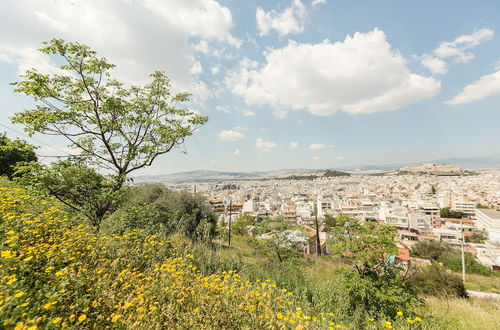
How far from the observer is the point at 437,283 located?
43.2 ft

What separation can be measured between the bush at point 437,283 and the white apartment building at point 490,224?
50.7 m

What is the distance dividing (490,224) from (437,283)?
229ft

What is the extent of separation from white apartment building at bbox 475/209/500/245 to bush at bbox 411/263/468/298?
166 feet

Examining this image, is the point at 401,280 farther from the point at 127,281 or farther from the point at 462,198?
the point at 462,198

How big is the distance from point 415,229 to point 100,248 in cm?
7363

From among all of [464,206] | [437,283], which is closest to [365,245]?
[437,283]

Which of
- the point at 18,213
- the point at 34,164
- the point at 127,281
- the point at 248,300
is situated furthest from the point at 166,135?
the point at 248,300

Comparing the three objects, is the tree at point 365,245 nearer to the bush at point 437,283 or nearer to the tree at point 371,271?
the tree at point 371,271

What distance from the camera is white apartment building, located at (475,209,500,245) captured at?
1914 inches

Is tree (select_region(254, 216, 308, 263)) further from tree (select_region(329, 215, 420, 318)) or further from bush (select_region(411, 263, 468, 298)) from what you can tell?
bush (select_region(411, 263, 468, 298))

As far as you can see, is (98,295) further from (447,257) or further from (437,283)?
(447,257)

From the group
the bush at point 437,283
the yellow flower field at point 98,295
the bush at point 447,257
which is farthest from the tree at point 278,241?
the bush at point 447,257

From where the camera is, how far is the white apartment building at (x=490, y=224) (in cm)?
4862

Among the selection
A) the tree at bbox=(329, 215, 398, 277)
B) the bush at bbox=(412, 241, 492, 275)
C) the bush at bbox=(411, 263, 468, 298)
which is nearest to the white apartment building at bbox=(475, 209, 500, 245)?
the bush at bbox=(412, 241, 492, 275)
